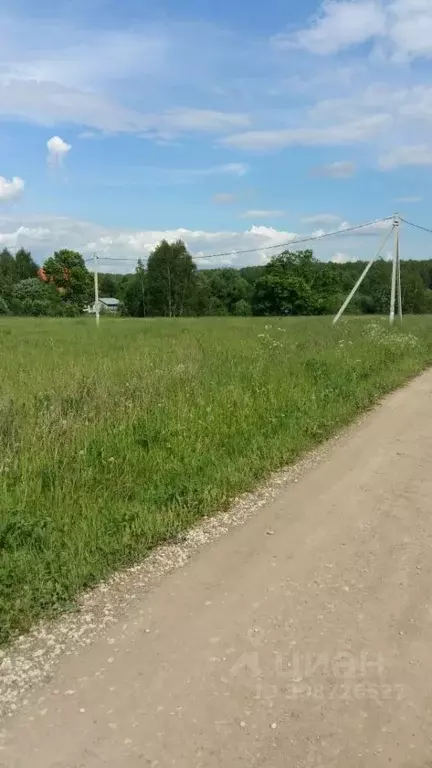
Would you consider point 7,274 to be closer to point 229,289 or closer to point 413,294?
point 229,289

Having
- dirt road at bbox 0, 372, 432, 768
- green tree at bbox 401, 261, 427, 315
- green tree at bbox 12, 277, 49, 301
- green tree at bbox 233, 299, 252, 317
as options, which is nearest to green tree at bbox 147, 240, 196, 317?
green tree at bbox 233, 299, 252, 317

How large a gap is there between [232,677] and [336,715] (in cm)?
50

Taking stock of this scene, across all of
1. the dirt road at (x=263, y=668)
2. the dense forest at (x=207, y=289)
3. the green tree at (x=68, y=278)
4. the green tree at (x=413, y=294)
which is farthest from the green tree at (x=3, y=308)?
the dirt road at (x=263, y=668)

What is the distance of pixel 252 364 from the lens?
1209 centimetres

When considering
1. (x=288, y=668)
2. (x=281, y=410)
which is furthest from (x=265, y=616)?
(x=281, y=410)

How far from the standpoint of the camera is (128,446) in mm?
6242

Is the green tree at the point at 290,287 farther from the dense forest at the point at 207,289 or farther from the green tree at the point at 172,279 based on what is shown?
the green tree at the point at 172,279

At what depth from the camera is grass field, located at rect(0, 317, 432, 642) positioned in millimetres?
3951

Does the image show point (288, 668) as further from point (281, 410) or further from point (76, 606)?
point (281, 410)

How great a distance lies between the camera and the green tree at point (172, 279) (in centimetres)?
8544

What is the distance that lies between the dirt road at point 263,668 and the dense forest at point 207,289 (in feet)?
250

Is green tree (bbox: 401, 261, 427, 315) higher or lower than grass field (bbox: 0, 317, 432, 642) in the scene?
higher

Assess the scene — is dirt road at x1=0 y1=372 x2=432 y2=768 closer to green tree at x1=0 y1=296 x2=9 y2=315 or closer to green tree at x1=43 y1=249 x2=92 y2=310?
green tree at x1=0 y1=296 x2=9 y2=315

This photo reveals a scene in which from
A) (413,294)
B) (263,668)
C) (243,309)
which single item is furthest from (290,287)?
(263,668)
